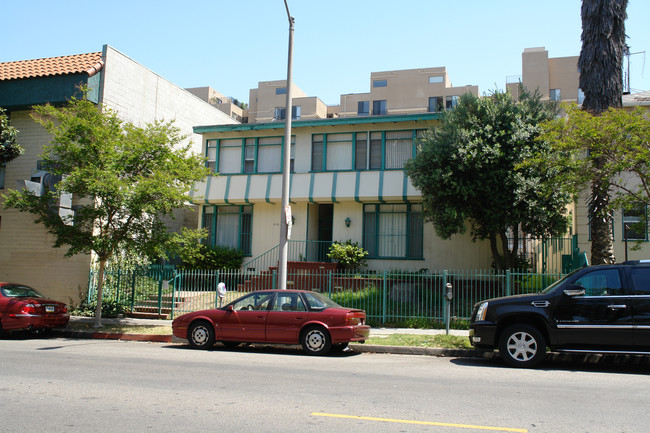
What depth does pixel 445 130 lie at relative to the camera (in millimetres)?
16719

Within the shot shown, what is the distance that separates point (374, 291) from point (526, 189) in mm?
5698

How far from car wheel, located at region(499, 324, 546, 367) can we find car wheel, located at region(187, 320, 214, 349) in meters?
6.29

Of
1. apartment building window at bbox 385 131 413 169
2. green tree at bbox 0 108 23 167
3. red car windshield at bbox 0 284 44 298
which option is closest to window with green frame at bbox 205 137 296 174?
apartment building window at bbox 385 131 413 169

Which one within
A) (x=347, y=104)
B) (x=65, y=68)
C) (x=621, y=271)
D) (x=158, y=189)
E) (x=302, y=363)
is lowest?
(x=302, y=363)

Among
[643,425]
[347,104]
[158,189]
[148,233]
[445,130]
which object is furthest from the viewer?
[347,104]

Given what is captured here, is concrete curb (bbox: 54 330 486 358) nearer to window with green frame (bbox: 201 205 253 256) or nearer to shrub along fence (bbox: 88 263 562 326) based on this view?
shrub along fence (bbox: 88 263 562 326)

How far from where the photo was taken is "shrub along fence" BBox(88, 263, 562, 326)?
52.3ft

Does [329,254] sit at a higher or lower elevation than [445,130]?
lower

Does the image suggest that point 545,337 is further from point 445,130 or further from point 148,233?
point 148,233

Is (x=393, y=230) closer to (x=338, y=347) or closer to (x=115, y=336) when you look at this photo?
(x=338, y=347)

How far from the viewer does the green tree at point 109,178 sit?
46.6ft

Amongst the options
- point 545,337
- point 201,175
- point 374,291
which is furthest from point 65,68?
point 545,337

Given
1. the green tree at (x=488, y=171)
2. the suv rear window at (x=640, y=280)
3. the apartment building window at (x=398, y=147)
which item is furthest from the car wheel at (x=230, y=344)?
the apartment building window at (x=398, y=147)

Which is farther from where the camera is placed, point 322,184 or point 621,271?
point 322,184
